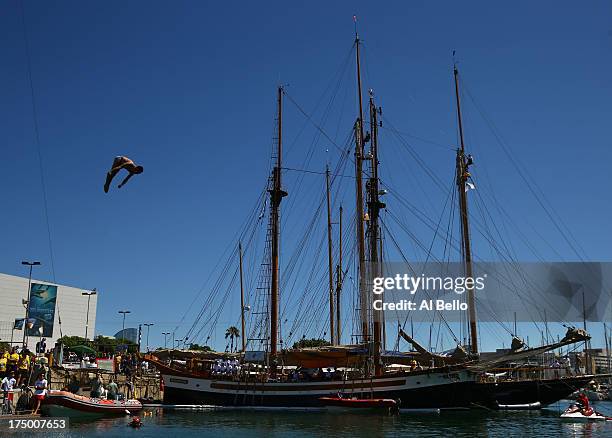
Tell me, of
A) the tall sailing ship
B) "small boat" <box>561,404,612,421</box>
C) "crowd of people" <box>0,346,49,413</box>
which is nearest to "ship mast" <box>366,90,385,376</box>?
the tall sailing ship

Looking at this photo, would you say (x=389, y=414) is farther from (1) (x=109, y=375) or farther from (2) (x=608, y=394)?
(2) (x=608, y=394)

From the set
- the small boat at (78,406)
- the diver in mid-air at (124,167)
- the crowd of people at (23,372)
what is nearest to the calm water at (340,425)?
the small boat at (78,406)

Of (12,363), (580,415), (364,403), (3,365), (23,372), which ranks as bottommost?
(580,415)

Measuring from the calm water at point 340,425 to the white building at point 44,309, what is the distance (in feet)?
131

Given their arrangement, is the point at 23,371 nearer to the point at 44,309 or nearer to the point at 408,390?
the point at 408,390

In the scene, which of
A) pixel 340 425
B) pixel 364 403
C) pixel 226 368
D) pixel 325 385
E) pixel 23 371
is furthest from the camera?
pixel 226 368

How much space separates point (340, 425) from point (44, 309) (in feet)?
220

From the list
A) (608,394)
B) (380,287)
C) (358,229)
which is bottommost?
(608,394)

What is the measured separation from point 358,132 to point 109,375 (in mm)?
30300

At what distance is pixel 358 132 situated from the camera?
176ft

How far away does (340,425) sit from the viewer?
1383 inches

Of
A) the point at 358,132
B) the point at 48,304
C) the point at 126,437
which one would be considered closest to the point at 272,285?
the point at 358,132

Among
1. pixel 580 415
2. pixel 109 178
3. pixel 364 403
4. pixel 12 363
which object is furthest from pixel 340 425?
pixel 12 363

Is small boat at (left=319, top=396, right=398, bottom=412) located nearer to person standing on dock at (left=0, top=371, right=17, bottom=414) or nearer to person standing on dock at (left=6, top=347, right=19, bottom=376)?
person standing on dock at (left=0, top=371, right=17, bottom=414)
